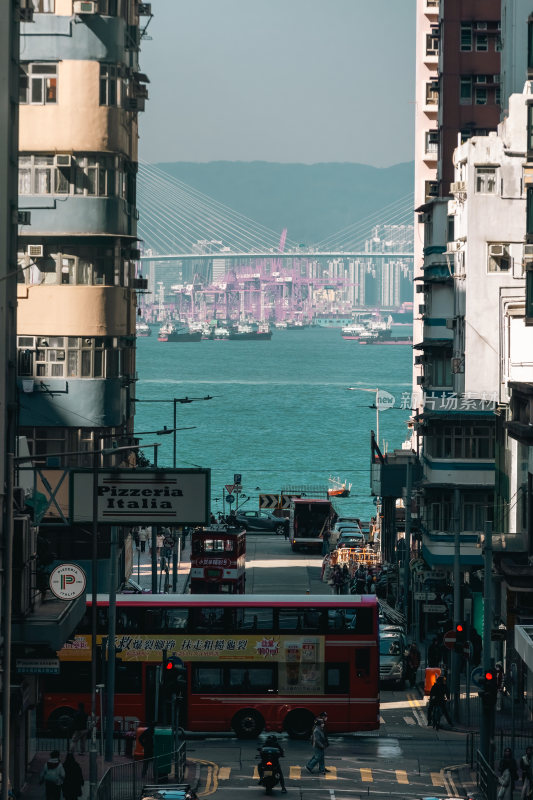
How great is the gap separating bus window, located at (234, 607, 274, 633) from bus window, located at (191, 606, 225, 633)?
432mm

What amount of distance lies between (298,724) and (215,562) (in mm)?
22664

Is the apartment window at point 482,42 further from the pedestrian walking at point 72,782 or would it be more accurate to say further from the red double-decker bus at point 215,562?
the pedestrian walking at point 72,782

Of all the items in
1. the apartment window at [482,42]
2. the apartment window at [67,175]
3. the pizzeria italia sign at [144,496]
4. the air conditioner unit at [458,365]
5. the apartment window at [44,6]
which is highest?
the apartment window at [482,42]

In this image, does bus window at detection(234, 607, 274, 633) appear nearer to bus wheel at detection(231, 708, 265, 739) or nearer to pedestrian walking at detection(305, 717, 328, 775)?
bus wheel at detection(231, 708, 265, 739)

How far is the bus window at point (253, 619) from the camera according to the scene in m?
A: 43.5

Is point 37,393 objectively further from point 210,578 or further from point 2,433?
point 2,433

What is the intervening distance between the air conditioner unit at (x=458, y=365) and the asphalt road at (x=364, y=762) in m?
15.1

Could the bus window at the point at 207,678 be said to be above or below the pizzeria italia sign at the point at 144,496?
below

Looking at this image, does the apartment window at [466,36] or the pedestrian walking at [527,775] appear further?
the apartment window at [466,36]

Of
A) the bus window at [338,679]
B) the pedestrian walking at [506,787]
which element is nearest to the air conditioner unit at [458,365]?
the bus window at [338,679]

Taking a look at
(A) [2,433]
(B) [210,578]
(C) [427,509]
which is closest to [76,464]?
(B) [210,578]

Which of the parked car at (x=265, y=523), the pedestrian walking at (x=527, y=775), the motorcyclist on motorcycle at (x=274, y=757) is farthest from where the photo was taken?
the parked car at (x=265, y=523)

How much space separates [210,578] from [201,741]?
2229 centimetres

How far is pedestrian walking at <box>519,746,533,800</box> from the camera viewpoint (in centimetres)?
3341
